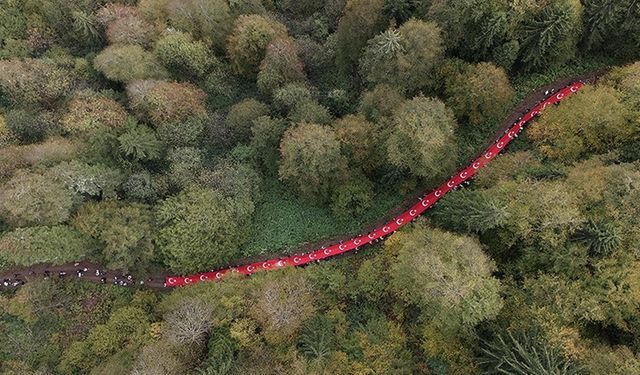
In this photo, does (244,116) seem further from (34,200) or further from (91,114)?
(34,200)

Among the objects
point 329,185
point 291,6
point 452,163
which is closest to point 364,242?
point 329,185

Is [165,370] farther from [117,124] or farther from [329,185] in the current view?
[117,124]

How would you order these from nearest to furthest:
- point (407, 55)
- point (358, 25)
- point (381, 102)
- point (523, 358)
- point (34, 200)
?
point (523, 358), point (34, 200), point (407, 55), point (381, 102), point (358, 25)

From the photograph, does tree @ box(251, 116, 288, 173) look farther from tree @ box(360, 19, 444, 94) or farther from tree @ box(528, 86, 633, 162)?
tree @ box(528, 86, 633, 162)

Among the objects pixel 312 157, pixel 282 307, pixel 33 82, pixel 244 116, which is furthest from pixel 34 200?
pixel 312 157

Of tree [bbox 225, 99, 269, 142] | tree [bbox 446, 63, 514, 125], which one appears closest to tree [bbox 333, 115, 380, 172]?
tree [bbox 446, 63, 514, 125]

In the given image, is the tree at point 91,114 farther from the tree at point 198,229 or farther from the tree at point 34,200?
the tree at point 198,229
